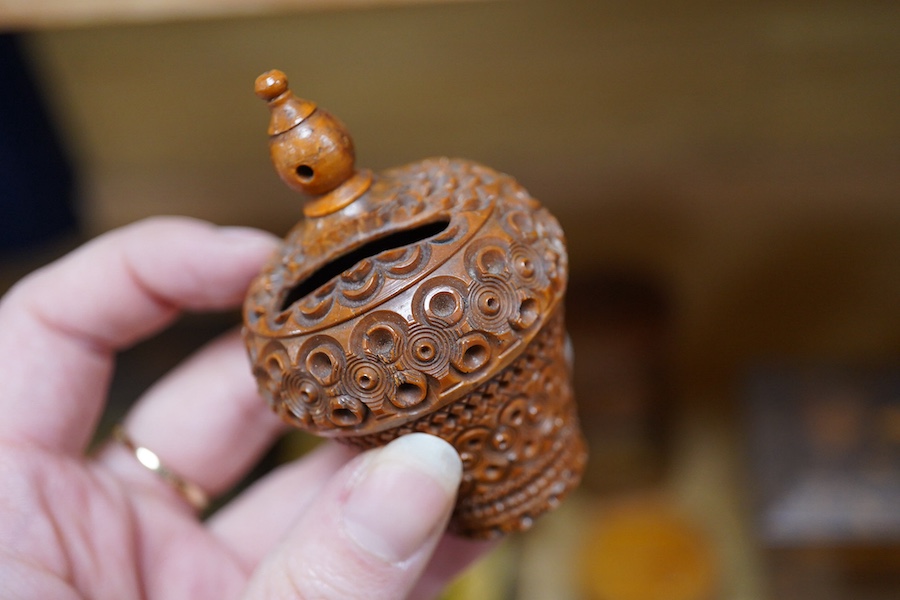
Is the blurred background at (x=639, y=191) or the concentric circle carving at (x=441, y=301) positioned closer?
the concentric circle carving at (x=441, y=301)

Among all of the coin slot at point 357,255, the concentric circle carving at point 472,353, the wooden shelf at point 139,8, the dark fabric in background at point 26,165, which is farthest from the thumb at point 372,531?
the dark fabric in background at point 26,165

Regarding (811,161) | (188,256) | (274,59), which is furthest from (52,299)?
(811,161)

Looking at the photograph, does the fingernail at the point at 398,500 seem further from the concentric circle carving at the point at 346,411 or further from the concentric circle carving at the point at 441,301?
the concentric circle carving at the point at 441,301

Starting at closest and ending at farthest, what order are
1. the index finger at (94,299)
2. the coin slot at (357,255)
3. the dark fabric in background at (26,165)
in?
the coin slot at (357,255) → the index finger at (94,299) → the dark fabric in background at (26,165)

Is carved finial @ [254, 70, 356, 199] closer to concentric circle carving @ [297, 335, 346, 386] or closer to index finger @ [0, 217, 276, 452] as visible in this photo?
concentric circle carving @ [297, 335, 346, 386]

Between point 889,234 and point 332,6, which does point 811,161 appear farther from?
point 332,6

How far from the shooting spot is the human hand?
89 centimetres

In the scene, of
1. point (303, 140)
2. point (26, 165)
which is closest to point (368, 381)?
point (303, 140)

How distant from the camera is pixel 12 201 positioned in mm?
1681

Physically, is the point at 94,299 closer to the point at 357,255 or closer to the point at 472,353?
the point at 357,255

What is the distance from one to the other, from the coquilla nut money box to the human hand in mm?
70

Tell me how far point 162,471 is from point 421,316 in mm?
734

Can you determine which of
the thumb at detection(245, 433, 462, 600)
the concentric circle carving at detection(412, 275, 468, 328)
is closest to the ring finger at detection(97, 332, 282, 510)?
the thumb at detection(245, 433, 462, 600)

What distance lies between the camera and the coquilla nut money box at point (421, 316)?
883mm
